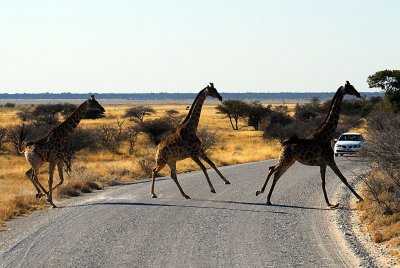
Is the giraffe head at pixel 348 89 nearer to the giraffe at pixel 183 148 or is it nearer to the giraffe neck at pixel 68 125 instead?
the giraffe at pixel 183 148

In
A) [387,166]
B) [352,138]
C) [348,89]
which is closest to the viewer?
[387,166]

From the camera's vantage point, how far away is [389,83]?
160 ft

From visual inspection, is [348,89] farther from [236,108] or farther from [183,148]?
[236,108]

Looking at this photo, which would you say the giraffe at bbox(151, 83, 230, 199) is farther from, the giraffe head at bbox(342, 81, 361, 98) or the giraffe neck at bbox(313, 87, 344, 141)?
the giraffe head at bbox(342, 81, 361, 98)

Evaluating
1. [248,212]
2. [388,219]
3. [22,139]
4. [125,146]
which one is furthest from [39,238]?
[125,146]

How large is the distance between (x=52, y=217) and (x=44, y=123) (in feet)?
122

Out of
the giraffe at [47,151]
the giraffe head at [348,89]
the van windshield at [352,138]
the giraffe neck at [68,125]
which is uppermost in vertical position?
the giraffe head at [348,89]

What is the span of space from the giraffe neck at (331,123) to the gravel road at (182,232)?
5.50 ft

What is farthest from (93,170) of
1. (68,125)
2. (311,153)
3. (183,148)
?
(311,153)

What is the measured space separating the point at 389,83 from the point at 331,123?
32616 mm

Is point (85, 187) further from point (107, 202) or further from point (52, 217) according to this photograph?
point (52, 217)

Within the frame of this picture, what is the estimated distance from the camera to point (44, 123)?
2044 inches

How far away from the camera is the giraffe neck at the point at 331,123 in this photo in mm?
17594

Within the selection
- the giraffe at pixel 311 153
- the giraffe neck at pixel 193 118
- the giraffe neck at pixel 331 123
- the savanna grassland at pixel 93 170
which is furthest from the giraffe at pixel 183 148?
the savanna grassland at pixel 93 170
